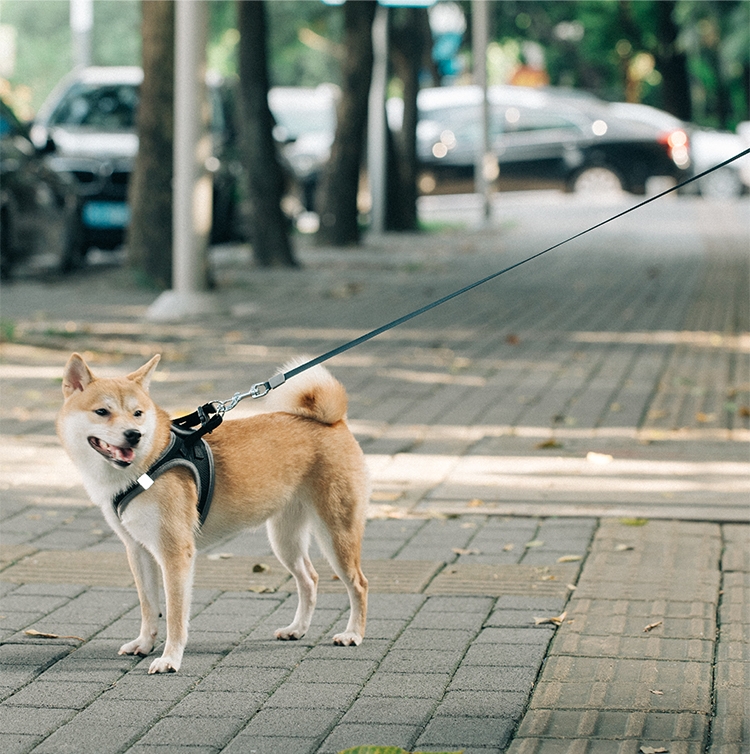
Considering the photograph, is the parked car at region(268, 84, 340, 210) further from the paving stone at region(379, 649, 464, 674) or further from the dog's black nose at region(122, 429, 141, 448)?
the dog's black nose at region(122, 429, 141, 448)

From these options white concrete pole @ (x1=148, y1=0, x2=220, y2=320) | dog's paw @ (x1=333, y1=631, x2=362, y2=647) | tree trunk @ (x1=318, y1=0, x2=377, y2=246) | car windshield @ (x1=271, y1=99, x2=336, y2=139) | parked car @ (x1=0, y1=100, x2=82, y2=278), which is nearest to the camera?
dog's paw @ (x1=333, y1=631, x2=362, y2=647)

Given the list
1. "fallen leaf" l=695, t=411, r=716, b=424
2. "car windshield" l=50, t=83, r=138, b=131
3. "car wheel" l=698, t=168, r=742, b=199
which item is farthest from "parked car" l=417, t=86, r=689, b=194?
"fallen leaf" l=695, t=411, r=716, b=424

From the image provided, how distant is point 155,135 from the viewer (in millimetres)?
13992

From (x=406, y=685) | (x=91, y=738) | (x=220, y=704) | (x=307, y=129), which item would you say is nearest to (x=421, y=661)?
(x=406, y=685)

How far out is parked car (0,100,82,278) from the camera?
14.3 metres

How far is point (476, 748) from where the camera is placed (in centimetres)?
359

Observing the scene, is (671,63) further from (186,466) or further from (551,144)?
(186,466)

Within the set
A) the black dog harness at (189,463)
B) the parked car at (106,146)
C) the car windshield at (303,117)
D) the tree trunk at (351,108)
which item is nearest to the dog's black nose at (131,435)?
the black dog harness at (189,463)

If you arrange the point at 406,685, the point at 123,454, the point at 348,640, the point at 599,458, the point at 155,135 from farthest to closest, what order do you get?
the point at 155,135
the point at 599,458
the point at 348,640
the point at 406,685
the point at 123,454

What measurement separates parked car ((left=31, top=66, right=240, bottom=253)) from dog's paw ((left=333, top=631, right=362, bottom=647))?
37.6 feet

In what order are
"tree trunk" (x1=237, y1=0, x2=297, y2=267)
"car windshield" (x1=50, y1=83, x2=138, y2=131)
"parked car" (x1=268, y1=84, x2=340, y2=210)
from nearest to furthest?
"tree trunk" (x1=237, y1=0, x2=297, y2=267) < "car windshield" (x1=50, y1=83, x2=138, y2=131) < "parked car" (x1=268, y1=84, x2=340, y2=210)

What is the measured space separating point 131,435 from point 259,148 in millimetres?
12293

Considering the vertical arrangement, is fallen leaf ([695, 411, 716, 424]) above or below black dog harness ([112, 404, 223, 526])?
below

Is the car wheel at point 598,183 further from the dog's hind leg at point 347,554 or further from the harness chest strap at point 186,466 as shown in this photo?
the harness chest strap at point 186,466
